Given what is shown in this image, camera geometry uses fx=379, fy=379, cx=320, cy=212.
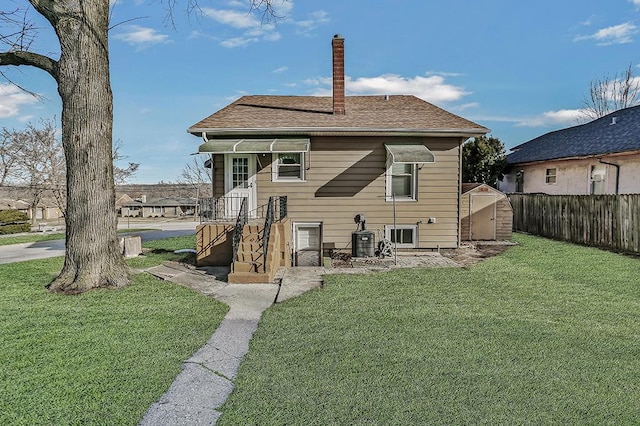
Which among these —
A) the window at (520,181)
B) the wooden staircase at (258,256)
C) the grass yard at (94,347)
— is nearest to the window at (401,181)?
the wooden staircase at (258,256)

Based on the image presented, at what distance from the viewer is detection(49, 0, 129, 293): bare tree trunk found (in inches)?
286

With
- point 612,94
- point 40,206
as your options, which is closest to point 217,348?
point 612,94

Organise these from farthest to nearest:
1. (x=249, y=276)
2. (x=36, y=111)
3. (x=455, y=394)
A: 1. (x=36, y=111)
2. (x=249, y=276)
3. (x=455, y=394)

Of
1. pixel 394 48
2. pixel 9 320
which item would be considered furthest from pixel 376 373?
pixel 394 48

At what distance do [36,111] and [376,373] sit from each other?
38.0 metres

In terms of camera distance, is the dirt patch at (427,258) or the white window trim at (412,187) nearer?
the dirt patch at (427,258)

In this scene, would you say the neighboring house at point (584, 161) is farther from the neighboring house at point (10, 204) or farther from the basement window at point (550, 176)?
the neighboring house at point (10, 204)

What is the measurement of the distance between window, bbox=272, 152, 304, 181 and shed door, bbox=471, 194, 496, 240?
23.0 ft

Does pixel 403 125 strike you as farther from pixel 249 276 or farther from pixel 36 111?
pixel 36 111

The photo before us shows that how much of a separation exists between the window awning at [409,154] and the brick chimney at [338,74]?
2170 millimetres

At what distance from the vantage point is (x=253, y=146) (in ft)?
35.2

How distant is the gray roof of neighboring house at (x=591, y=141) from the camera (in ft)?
56.5

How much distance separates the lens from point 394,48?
15.2 metres

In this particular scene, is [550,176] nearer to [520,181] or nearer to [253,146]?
[520,181]
